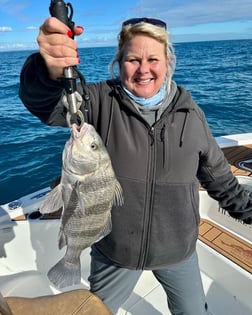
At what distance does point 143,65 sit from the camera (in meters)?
1.91

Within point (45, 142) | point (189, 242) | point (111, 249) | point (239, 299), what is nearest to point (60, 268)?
point (111, 249)

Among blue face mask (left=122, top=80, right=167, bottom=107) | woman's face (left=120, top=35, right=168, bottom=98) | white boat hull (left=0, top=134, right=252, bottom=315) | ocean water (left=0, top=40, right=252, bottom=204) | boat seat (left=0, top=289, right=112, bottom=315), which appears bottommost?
ocean water (left=0, top=40, right=252, bottom=204)

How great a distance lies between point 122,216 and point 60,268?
50 centimetres

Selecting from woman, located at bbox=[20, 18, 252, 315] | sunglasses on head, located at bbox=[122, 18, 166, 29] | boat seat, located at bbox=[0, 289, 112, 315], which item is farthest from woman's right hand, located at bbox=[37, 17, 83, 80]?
boat seat, located at bbox=[0, 289, 112, 315]

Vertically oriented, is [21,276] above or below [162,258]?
below

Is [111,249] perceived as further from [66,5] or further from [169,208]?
[66,5]

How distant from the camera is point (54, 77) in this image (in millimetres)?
1609

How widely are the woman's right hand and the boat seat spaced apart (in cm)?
140

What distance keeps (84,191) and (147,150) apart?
0.52m

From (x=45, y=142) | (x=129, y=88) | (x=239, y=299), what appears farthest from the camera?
(x=45, y=142)

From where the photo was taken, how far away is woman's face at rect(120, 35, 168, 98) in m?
1.91

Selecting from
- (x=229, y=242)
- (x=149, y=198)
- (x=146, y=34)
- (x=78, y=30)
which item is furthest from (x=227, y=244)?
(x=78, y=30)

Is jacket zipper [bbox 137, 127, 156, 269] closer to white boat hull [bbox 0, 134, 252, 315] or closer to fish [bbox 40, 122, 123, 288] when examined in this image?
fish [bbox 40, 122, 123, 288]

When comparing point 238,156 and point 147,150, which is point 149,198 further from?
point 238,156
